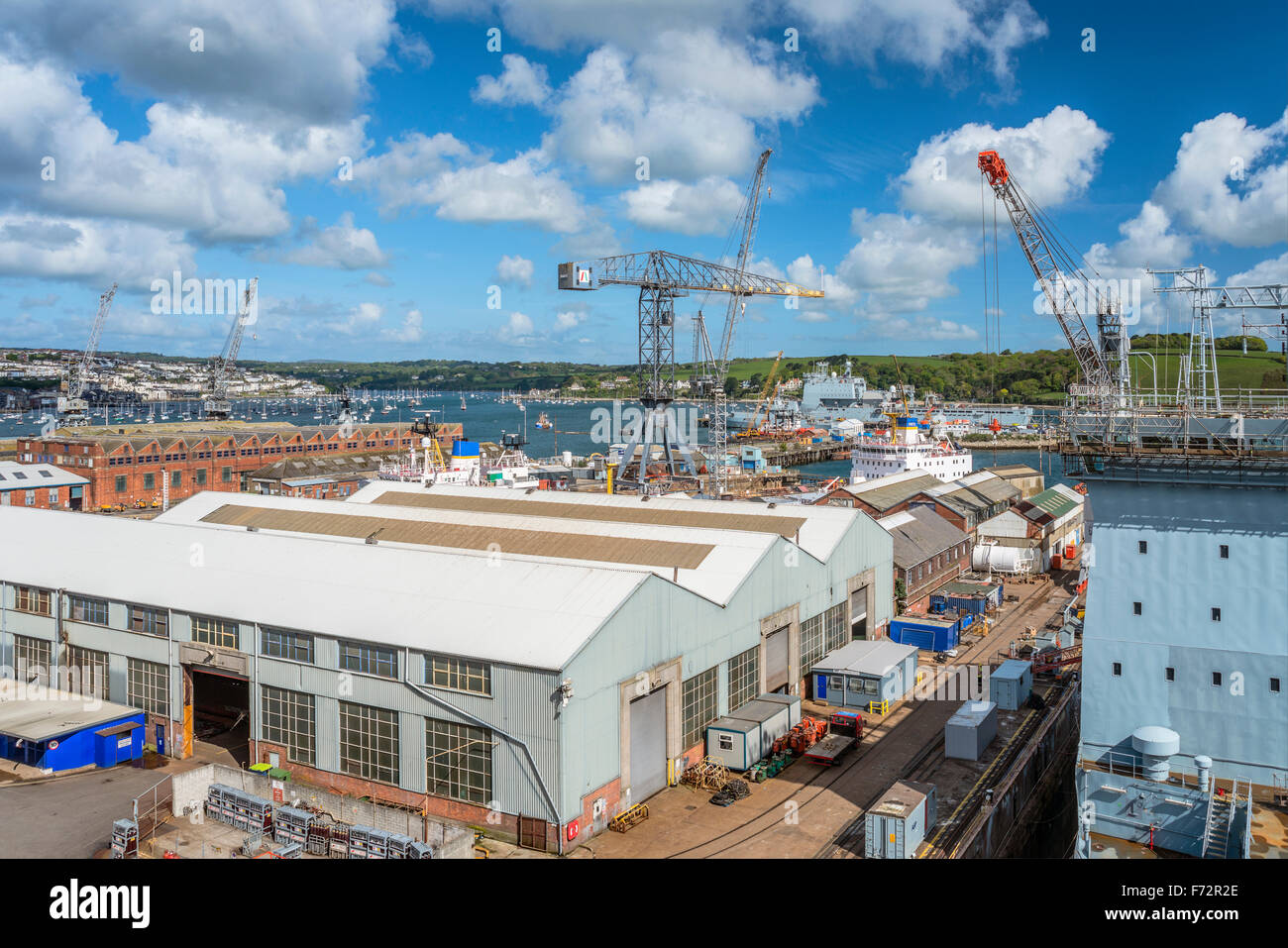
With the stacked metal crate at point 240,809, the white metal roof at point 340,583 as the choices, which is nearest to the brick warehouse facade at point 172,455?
the white metal roof at point 340,583

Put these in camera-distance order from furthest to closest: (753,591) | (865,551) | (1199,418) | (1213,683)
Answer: (865,551)
(753,591)
(1199,418)
(1213,683)

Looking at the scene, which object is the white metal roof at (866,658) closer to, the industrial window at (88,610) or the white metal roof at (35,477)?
the industrial window at (88,610)

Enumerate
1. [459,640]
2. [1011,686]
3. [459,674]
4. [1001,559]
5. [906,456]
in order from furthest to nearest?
[906,456] < [1001,559] < [1011,686] < [459,640] < [459,674]

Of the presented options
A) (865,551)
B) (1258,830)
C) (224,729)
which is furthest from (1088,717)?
(224,729)

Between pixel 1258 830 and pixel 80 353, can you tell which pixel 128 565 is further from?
pixel 80 353

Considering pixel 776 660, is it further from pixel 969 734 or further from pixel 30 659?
pixel 30 659

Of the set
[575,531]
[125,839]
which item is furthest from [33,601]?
[575,531]
